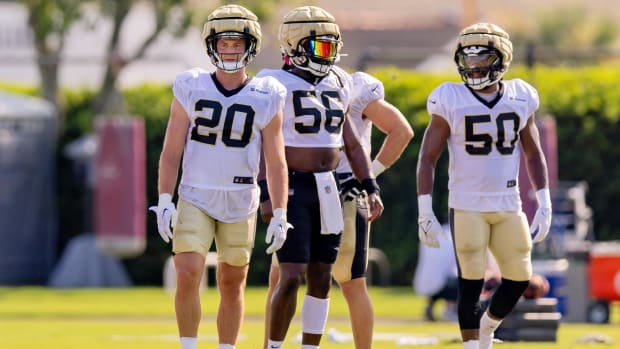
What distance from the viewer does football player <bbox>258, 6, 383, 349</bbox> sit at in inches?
331

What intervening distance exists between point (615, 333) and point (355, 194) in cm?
531

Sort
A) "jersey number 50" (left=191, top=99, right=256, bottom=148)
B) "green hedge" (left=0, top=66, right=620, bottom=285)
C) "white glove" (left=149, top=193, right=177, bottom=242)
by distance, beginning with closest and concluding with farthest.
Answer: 1. "white glove" (left=149, top=193, right=177, bottom=242)
2. "jersey number 50" (left=191, top=99, right=256, bottom=148)
3. "green hedge" (left=0, top=66, right=620, bottom=285)

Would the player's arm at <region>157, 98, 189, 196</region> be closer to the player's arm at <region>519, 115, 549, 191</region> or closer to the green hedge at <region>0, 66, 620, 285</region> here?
the player's arm at <region>519, 115, 549, 191</region>

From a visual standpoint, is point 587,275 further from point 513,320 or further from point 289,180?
point 289,180

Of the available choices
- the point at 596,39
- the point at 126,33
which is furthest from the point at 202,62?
the point at 596,39

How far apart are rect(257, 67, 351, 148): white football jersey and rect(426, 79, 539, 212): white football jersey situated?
0.57 meters

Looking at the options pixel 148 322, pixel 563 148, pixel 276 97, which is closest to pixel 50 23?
pixel 563 148

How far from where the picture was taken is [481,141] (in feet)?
28.5

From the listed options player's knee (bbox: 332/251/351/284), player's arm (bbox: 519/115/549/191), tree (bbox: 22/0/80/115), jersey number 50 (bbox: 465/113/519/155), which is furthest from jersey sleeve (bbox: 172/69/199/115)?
tree (bbox: 22/0/80/115)

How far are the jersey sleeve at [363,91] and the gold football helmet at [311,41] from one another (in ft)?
1.19

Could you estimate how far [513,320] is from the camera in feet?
37.9

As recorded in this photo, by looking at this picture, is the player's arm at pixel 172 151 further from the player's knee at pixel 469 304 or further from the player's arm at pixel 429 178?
the player's knee at pixel 469 304

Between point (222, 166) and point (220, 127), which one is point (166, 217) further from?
point (220, 127)

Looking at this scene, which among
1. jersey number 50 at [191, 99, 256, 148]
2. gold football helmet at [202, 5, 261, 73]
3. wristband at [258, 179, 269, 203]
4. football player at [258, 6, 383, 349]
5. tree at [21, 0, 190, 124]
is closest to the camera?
jersey number 50 at [191, 99, 256, 148]
